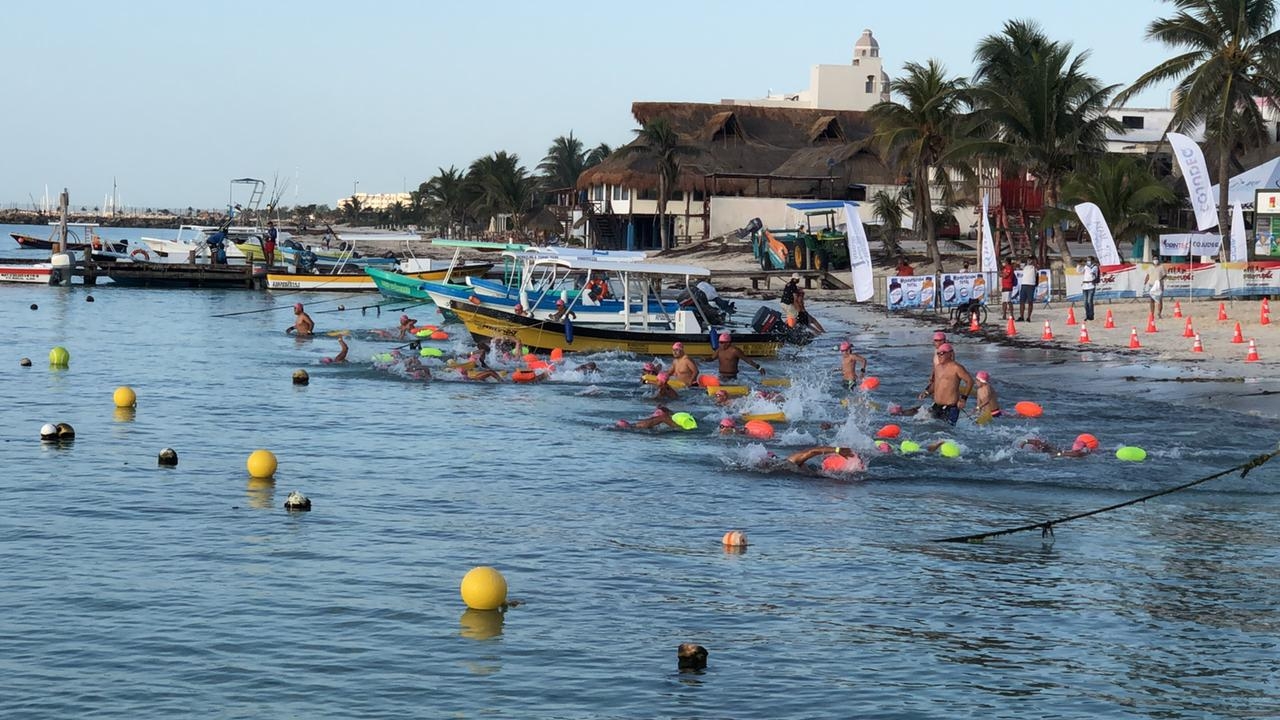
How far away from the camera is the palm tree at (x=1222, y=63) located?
3819 cm

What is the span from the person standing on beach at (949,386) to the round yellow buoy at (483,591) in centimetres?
1014

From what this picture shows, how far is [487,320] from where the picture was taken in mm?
30109

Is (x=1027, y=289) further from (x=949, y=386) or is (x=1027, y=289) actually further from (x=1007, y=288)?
(x=949, y=386)

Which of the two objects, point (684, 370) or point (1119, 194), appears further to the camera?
point (1119, 194)

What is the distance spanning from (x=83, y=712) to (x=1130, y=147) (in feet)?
217

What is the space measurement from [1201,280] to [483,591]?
1201 inches

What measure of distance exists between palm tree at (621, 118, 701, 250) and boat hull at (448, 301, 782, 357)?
4596 cm

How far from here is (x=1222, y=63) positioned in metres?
38.3

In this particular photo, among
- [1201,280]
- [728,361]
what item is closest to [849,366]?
[728,361]

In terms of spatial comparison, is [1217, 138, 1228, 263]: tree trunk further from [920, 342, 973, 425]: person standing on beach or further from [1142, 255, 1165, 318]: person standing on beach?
[920, 342, 973, 425]: person standing on beach

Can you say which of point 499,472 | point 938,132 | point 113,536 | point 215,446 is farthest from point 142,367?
point 938,132

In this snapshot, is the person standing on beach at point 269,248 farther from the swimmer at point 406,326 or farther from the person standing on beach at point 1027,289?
the person standing on beach at point 1027,289

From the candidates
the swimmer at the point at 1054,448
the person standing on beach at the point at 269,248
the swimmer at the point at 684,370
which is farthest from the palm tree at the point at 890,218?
the swimmer at the point at 1054,448

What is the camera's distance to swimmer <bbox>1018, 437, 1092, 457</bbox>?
60.2ft
